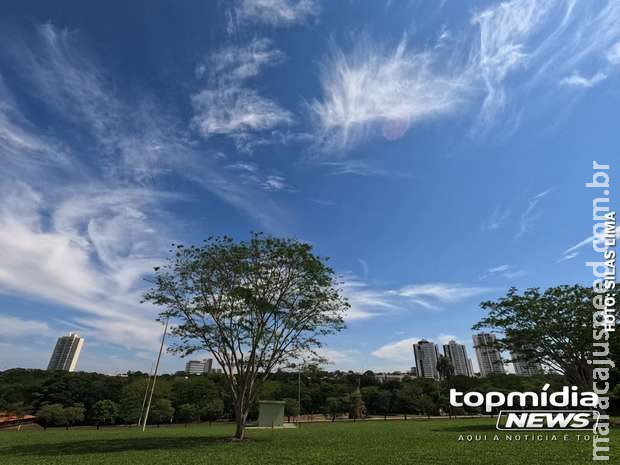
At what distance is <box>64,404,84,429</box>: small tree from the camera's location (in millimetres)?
60094

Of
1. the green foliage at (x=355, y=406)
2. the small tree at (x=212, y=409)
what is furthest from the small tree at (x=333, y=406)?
the small tree at (x=212, y=409)

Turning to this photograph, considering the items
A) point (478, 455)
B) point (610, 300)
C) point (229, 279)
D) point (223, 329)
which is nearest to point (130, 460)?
point (223, 329)

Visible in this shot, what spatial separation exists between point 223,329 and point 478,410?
75802 mm

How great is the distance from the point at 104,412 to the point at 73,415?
4.59m

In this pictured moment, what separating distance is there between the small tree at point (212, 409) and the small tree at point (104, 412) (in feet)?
49.3

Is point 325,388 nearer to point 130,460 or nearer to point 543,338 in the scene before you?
point 543,338

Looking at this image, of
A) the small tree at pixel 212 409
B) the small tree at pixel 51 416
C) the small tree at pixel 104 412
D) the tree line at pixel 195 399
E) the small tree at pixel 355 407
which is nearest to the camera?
the small tree at pixel 51 416

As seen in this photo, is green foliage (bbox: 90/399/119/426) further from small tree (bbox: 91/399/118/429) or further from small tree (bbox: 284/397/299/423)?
small tree (bbox: 284/397/299/423)

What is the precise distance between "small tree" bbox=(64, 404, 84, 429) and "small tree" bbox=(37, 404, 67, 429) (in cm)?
65

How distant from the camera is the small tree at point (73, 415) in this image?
60.1m

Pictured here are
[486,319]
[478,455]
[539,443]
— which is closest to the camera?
[478,455]

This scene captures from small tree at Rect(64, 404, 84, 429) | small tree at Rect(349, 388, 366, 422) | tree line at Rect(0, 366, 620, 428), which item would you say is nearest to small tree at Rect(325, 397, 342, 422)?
tree line at Rect(0, 366, 620, 428)

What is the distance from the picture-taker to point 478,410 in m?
78.6

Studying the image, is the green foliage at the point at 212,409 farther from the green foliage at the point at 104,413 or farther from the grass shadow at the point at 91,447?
the grass shadow at the point at 91,447
